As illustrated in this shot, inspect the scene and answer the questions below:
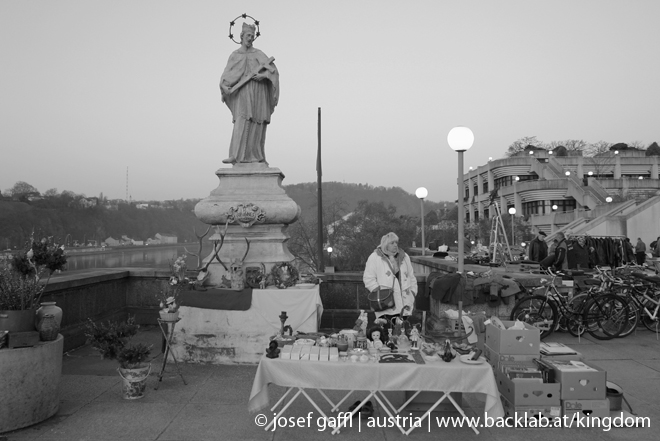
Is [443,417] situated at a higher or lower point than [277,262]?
lower

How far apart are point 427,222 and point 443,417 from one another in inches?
1966

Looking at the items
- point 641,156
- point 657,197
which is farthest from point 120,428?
point 641,156

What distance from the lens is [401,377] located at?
4.38 metres

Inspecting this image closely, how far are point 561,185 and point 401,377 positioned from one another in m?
53.2

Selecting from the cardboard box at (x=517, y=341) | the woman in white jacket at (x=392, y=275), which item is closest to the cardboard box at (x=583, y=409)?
the cardboard box at (x=517, y=341)

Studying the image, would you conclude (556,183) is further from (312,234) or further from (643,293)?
(643,293)

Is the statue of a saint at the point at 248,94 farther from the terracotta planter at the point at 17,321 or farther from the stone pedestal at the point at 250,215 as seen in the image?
the terracotta planter at the point at 17,321

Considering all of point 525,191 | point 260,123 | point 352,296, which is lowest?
point 352,296

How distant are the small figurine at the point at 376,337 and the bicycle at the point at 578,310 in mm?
4286

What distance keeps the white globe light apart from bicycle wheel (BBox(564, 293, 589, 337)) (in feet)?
13.5

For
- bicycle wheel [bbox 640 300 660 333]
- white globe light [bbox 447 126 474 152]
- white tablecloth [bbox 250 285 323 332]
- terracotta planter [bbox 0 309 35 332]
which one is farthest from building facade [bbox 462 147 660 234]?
terracotta planter [bbox 0 309 35 332]

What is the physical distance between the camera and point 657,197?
1160 inches

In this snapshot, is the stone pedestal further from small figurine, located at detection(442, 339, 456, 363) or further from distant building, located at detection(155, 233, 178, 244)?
distant building, located at detection(155, 233, 178, 244)

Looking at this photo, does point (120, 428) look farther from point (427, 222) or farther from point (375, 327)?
point (427, 222)
